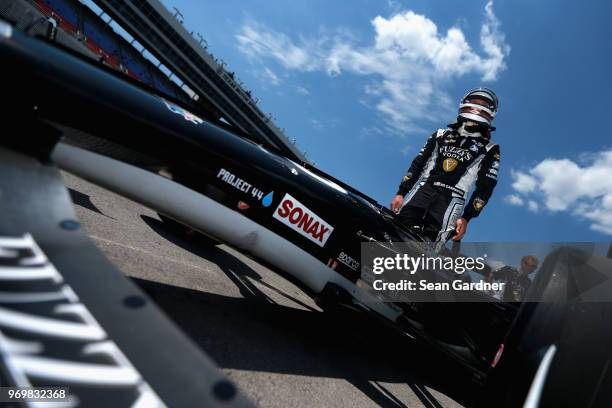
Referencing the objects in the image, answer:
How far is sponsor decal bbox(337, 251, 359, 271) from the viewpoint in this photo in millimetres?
2182

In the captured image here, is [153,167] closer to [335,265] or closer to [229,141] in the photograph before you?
[229,141]

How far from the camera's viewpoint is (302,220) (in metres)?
1.99

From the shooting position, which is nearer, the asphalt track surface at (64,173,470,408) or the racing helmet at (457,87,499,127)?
the asphalt track surface at (64,173,470,408)

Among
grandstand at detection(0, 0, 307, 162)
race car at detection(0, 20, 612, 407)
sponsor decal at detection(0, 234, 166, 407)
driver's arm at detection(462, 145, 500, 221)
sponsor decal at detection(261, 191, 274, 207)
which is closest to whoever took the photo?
sponsor decal at detection(0, 234, 166, 407)

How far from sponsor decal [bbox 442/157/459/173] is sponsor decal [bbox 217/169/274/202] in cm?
221

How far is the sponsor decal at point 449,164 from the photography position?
3401mm

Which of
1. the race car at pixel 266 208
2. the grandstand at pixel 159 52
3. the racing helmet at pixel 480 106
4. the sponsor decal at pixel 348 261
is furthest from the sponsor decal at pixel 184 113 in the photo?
the grandstand at pixel 159 52

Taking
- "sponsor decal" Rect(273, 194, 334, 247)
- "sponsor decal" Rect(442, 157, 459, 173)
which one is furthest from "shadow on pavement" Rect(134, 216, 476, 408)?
"sponsor decal" Rect(442, 157, 459, 173)

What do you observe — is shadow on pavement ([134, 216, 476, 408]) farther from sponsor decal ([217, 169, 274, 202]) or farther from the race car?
sponsor decal ([217, 169, 274, 202])

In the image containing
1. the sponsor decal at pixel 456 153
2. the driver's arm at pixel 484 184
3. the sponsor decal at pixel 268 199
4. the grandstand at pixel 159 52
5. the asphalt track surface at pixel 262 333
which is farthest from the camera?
the grandstand at pixel 159 52

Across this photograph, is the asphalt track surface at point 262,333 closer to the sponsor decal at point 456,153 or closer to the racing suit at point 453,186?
the racing suit at point 453,186

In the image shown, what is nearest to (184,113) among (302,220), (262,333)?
(302,220)

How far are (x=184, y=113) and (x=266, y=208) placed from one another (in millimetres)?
634

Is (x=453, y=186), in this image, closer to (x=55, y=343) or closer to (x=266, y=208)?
(x=266, y=208)
